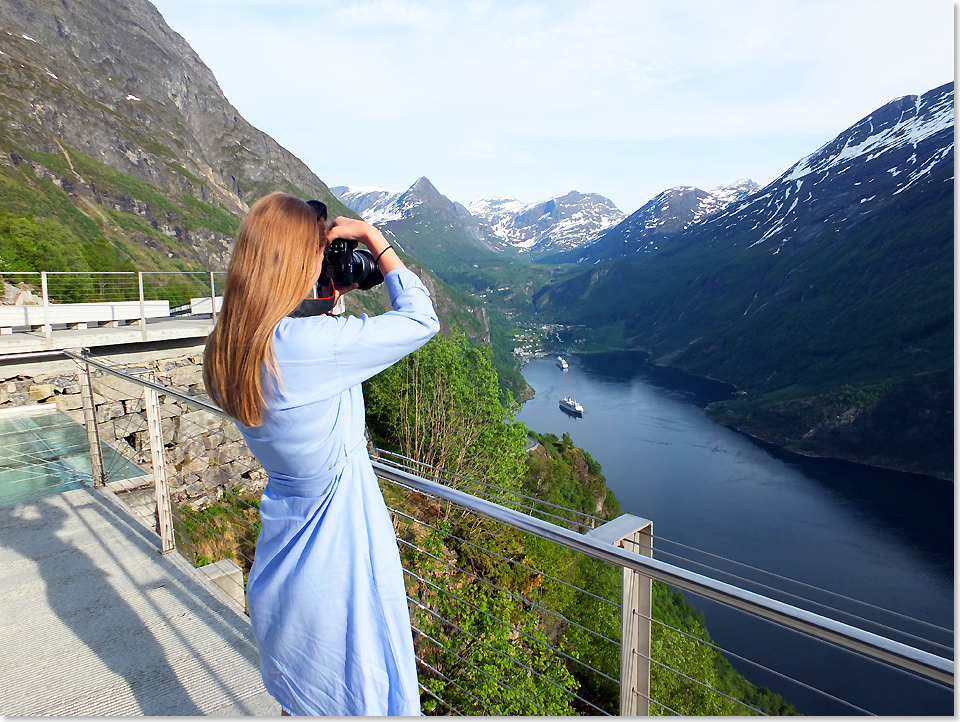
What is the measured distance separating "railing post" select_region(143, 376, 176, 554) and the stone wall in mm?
3521

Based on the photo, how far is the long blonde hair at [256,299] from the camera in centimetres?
111

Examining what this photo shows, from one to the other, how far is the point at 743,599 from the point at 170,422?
8915 millimetres

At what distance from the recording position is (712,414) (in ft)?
226

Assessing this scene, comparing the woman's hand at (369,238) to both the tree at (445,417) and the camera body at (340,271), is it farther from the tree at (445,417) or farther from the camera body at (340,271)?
the tree at (445,417)

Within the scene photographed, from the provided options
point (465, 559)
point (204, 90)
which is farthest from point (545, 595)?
point (204, 90)

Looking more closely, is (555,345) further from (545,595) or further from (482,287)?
(545,595)

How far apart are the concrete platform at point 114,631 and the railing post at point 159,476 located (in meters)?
0.10

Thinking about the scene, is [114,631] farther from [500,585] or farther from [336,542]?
[500,585]

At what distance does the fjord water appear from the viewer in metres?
29.2

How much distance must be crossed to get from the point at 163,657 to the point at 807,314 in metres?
108

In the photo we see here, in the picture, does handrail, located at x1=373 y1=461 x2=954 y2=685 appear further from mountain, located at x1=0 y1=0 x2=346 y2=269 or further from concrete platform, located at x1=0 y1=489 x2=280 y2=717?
mountain, located at x1=0 y1=0 x2=346 y2=269

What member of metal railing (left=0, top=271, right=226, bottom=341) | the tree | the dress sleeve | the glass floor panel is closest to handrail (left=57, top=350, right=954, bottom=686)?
the dress sleeve

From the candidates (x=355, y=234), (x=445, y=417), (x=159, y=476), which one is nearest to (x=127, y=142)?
(x=445, y=417)

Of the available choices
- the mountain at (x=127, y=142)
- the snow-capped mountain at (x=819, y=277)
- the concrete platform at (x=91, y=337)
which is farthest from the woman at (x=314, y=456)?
the snow-capped mountain at (x=819, y=277)
